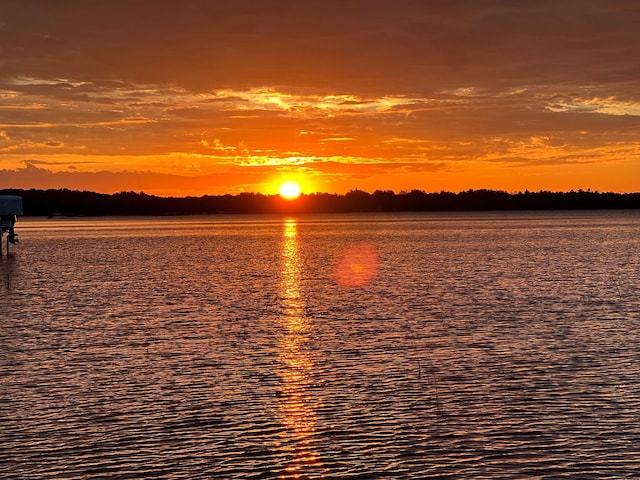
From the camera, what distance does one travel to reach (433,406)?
25281 mm

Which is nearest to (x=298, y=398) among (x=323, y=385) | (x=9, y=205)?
(x=323, y=385)

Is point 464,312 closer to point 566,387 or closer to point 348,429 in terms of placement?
point 566,387

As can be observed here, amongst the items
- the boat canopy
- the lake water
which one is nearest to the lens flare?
the lake water

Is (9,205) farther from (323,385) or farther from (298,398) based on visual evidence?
(298,398)

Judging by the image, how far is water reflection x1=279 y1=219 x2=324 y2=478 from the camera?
65.6ft

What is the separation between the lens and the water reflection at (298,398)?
20.0 meters

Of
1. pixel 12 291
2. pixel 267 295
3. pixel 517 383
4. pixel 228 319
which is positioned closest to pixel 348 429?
pixel 517 383

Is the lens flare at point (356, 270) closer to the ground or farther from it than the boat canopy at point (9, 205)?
closer to the ground

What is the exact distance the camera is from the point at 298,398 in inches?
1054

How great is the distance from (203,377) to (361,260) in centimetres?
7974

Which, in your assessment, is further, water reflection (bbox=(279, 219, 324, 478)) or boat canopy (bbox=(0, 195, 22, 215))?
boat canopy (bbox=(0, 195, 22, 215))

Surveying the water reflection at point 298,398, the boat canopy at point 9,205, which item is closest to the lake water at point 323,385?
the water reflection at point 298,398

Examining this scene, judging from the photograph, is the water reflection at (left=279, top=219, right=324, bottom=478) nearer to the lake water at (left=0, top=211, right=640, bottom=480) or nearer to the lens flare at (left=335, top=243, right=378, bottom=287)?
the lake water at (left=0, top=211, right=640, bottom=480)

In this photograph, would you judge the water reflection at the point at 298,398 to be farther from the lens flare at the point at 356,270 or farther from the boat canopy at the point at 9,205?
the boat canopy at the point at 9,205
